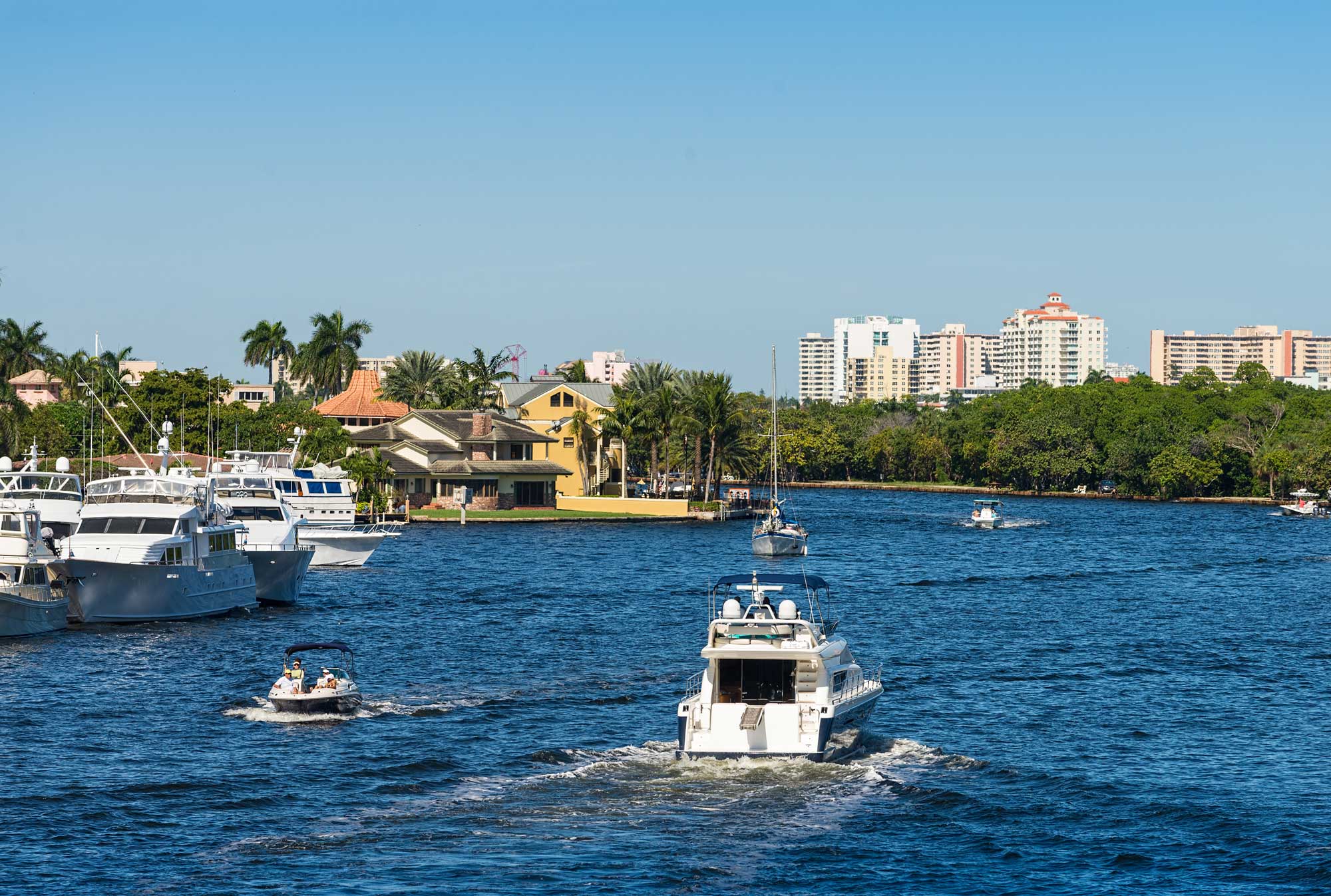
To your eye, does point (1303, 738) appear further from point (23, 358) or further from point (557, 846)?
point (23, 358)

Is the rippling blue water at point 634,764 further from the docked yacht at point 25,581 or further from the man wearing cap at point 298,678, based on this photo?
the man wearing cap at point 298,678

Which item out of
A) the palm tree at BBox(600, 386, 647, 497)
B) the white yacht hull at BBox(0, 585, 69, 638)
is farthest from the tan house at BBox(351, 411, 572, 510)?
the white yacht hull at BBox(0, 585, 69, 638)

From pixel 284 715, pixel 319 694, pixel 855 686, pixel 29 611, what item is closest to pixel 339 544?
pixel 29 611

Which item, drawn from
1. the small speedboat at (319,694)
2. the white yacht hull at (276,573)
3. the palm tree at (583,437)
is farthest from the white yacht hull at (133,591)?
the palm tree at (583,437)

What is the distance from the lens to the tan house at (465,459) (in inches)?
5428

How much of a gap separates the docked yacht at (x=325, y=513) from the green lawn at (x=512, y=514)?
33.6 meters

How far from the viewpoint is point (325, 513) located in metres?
94.2

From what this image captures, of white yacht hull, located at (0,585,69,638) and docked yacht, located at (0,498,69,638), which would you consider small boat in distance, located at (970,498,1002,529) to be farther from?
docked yacht, located at (0,498,69,638)

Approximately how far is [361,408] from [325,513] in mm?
64191

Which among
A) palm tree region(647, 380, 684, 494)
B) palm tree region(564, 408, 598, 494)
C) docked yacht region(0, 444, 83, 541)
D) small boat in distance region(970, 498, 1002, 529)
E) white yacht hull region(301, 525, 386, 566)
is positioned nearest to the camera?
docked yacht region(0, 444, 83, 541)

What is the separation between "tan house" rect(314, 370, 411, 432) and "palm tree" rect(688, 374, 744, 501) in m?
29.4

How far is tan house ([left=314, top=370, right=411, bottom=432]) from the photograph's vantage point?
156375mm

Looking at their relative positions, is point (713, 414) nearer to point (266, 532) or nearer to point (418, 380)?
point (418, 380)

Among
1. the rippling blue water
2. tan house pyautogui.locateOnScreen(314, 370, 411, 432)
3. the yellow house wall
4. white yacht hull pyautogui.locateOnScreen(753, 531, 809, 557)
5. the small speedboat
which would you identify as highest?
tan house pyautogui.locateOnScreen(314, 370, 411, 432)
